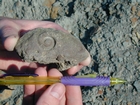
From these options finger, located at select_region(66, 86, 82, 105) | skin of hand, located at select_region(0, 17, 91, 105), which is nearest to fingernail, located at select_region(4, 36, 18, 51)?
skin of hand, located at select_region(0, 17, 91, 105)

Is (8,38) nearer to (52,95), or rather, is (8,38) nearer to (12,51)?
(52,95)

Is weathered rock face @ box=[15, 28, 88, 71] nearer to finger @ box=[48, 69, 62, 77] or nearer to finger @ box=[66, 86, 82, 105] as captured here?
finger @ box=[48, 69, 62, 77]

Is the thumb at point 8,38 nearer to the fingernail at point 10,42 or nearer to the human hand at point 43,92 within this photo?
the fingernail at point 10,42

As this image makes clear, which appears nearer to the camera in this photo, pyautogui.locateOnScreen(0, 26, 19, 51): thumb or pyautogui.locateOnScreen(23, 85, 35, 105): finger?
pyautogui.locateOnScreen(0, 26, 19, 51): thumb

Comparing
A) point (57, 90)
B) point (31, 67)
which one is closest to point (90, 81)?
point (57, 90)

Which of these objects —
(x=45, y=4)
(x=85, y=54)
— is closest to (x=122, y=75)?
(x=85, y=54)

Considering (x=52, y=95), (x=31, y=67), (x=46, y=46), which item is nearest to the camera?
(x=52, y=95)

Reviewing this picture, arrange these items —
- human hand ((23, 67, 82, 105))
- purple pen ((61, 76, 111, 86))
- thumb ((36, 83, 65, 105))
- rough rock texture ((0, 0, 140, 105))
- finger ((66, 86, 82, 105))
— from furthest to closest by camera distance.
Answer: rough rock texture ((0, 0, 140, 105)) → finger ((66, 86, 82, 105)) → human hand ((23, 67, 82, 105)) → purple pen ((61, 76, 111, 86)) → thumb ((36, 83, 65, 105))
